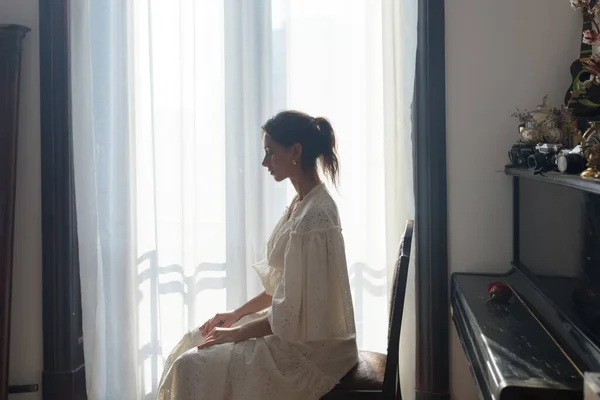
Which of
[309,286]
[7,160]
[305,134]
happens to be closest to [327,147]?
[305,134]

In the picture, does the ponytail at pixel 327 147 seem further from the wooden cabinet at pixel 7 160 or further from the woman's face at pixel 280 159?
the wooden cabinet at pixel 7 160

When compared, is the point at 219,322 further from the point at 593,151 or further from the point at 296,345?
the point at 593,151

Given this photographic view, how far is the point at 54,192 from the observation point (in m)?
2.49

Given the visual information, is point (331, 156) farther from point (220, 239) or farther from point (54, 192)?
point (54, 192)

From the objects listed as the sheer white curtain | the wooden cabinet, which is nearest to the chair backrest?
the sheer white curtain

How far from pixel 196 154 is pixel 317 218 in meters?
0.90

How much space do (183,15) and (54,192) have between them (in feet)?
2.95

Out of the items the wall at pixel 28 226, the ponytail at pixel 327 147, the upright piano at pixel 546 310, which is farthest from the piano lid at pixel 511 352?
the wall at pixel 28 226

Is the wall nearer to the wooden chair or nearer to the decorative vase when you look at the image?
the wooden chair

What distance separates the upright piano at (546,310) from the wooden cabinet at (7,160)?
1.76 m

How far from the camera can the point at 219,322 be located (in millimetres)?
2012

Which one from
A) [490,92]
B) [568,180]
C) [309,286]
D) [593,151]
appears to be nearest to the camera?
[593,151]

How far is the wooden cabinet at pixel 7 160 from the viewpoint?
2.39 meters

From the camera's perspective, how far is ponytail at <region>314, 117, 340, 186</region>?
6.25 ft
